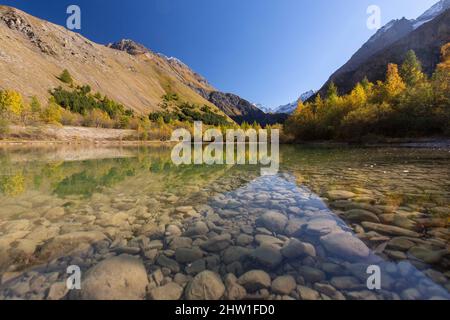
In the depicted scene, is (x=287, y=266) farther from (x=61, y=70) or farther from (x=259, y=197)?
(x=61, y=70)

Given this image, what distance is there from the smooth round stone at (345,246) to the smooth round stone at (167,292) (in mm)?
2539

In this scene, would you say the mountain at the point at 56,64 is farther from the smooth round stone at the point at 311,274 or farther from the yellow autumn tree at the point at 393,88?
the yellow autumn tree at the point at 393,88

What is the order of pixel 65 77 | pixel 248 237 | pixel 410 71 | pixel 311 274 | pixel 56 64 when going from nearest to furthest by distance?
pixel 311 274, pixel 248 237, pixel 410 71, pixel 65 77, pixel 56 64

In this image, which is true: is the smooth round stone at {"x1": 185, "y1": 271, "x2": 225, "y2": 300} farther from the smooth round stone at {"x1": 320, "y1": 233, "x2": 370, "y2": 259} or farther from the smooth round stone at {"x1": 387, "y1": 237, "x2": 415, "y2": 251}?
the smooth round stone at {"x1": 387, "y1": 237, "x2": 415, "y2": 251}

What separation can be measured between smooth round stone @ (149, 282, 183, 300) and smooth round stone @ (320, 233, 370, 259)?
2.54 metres

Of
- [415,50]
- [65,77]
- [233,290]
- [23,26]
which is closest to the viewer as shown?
[233,290]

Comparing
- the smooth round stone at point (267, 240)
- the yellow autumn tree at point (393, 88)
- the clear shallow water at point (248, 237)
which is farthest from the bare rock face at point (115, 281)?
the yellow autumn tree at point (393, 88)

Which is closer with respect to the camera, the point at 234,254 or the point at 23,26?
the point at 234,254

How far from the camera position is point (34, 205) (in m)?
6.87

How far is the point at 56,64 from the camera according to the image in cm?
11500

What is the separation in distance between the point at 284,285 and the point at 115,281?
89.7 inches

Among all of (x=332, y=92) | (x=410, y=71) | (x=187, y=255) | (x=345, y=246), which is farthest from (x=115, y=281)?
(x=410, y=71)

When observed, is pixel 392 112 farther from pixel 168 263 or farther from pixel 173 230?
pixel 168 263

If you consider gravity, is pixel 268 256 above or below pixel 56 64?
below
